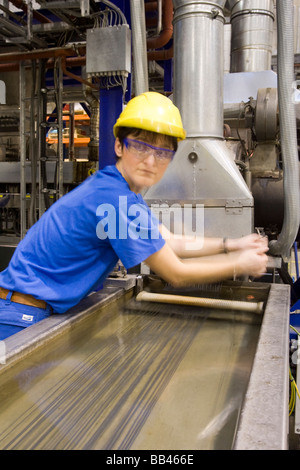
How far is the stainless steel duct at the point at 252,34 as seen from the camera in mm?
3555

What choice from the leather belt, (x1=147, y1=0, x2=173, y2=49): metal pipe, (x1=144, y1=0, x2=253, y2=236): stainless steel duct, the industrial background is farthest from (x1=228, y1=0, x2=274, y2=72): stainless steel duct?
the leather belt

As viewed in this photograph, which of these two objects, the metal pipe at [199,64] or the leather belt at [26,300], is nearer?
the leather belt at [26,300]

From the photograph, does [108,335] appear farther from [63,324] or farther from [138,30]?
[138,30]

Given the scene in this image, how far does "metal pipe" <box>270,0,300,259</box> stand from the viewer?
73.2 inches

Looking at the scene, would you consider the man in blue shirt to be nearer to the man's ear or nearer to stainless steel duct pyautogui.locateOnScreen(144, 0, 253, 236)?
the man's ear

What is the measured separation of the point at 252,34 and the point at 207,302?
2.93 m

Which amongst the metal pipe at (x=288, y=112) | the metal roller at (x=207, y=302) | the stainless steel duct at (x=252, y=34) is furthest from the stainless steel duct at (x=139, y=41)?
the stainless steel duct at (x=252, y=34)

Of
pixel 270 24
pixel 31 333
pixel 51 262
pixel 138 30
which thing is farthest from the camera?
pixel 270 24

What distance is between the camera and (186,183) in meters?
2.02

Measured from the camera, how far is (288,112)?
1.86 metres

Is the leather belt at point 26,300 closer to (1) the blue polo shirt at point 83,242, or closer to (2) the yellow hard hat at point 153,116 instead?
(1) the blue polo shirt at point 83,242

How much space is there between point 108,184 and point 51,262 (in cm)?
29

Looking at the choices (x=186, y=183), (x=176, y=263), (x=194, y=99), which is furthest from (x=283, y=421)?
(x=194, y=99)

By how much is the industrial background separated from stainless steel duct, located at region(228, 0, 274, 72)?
0.01 m
